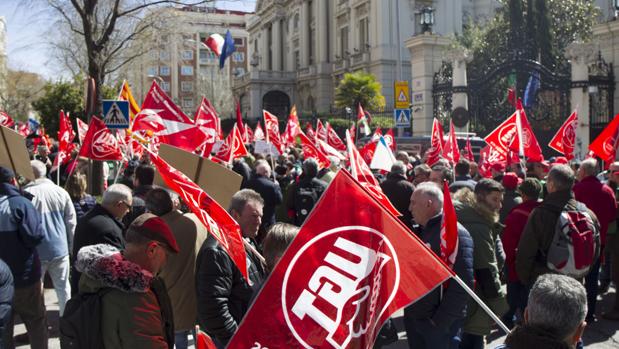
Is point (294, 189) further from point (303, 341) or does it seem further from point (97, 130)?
point (303, 341)

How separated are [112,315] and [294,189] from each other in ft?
19.7

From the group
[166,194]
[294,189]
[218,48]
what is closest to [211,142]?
[294,189]

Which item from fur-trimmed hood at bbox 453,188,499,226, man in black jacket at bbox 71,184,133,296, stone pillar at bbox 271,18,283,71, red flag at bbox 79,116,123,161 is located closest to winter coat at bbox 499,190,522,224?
fur-trimmed hood at bbox 453,188,499,226

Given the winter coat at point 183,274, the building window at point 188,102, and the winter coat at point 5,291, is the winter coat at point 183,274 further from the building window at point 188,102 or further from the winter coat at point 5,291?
the building window at point 188,102

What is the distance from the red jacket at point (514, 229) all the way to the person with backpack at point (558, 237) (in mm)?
460

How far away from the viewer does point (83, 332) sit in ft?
9.28

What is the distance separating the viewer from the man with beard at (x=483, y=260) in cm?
470

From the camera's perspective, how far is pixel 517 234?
5938mm

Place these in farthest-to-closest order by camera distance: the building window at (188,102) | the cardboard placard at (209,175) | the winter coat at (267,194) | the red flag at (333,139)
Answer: the building window at (188,102), the red flag at (333,139), the winter coat at (267,194), the cardboard placard at (209,175)

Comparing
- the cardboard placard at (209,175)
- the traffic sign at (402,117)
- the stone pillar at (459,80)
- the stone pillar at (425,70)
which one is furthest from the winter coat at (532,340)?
the stone pillar at (425,70)

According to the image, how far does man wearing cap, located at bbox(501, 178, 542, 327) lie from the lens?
233 inches

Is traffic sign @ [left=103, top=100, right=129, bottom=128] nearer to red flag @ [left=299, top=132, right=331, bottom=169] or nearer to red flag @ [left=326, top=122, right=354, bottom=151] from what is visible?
red flag @ [left=299, top=132, right=331, bottom=169]

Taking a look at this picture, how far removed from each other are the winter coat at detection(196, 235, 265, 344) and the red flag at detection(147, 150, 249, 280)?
0.16 meters

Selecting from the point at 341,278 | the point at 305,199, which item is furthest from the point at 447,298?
the point at 305,199
